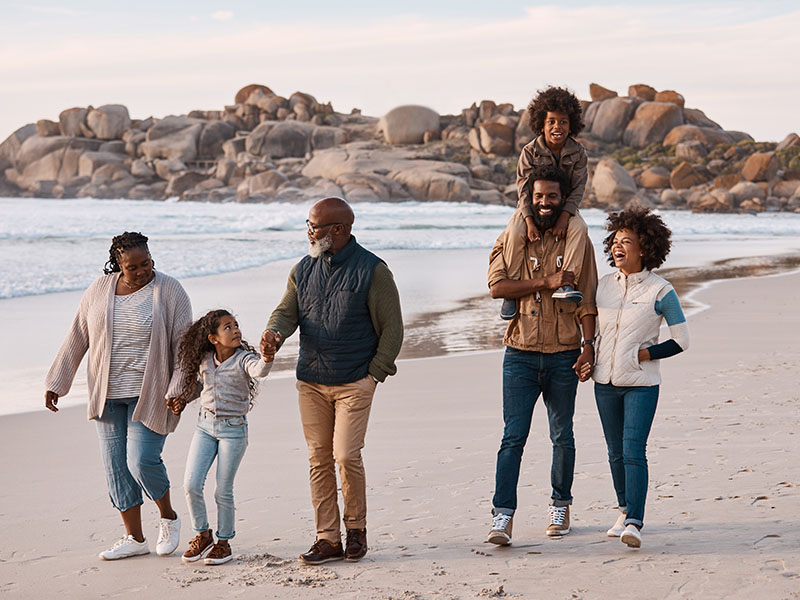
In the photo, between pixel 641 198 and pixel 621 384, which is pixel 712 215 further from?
pixel 621 384

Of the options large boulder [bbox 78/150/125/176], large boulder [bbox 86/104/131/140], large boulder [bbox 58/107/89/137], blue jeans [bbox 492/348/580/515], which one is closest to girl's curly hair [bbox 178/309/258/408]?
blue jeans [bbox 492/348/580/515]

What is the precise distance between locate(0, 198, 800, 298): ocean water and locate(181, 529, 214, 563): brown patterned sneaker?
1189 cm

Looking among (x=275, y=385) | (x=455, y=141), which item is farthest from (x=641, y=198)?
(x=275, y=385)

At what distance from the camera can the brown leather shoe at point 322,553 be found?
13.8 feet

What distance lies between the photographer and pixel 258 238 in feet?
99.8

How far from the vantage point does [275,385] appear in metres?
8.38

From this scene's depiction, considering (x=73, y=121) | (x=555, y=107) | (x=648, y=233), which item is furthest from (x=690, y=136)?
(x=648, y=233)

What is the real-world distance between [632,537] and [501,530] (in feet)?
1.86

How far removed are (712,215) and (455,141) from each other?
2699cm

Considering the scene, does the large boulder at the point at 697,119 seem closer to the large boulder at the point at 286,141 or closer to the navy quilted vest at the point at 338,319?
the large boulder at the point at 286,141

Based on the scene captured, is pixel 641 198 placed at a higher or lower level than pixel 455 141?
lower

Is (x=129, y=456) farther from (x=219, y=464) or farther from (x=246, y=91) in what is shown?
(x=246, y=91)

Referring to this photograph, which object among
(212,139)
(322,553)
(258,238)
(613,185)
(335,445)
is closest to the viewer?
(322,553)

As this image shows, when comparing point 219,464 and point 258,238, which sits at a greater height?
point 258,238
